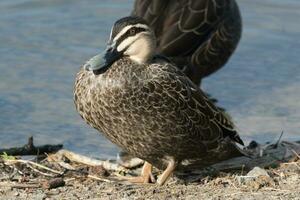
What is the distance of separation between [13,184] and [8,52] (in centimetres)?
434

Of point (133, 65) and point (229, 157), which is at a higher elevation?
point (133, 65)

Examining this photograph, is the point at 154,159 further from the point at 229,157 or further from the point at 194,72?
the point at 194,72

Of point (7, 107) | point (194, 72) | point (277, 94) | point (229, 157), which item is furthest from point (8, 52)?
point (229, 157)

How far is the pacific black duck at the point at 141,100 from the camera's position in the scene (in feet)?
20.2

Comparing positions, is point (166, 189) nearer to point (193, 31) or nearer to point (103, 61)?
point (103, 61)

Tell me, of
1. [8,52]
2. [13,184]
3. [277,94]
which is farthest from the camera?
[8,52]

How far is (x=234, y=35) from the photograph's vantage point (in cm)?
971

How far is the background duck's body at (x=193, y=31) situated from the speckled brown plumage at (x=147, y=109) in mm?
2335

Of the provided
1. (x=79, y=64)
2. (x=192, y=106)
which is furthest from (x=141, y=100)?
(x=79, y=64)

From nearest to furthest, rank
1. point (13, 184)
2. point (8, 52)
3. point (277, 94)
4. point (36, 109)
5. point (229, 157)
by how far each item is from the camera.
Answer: point (13, 184) < point (229, 157) < point (36, 109) < point (277, 94) < point (8, 52)

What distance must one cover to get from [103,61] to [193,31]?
121 inches

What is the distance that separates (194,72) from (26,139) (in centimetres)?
183

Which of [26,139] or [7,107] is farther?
[7,107]

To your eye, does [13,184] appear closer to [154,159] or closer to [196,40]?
[154,159]
